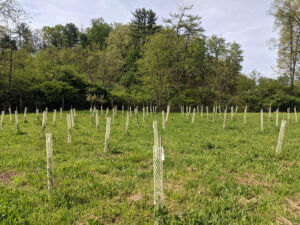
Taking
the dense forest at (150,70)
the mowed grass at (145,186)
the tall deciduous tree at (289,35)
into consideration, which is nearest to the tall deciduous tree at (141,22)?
the dense forest at (150,70)

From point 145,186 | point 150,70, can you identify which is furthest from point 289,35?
point 145,186

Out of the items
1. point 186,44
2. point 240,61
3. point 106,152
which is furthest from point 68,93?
point 240,61

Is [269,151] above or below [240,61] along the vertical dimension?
below

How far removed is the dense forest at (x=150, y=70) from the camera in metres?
29.9

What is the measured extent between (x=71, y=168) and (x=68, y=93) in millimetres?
30115

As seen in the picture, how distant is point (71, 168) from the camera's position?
5.99m

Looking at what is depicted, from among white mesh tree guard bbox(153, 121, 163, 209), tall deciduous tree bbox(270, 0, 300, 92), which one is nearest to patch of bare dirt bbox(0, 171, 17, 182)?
white mesh tree guard bbox(153, 121, 163, 209)

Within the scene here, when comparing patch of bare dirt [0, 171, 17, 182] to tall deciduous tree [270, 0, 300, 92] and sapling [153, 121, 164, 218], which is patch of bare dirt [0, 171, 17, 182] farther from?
tall deciduous tree [270, 0, 300, 92]

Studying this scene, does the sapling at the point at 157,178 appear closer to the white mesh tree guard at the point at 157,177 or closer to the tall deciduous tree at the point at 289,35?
the white mesh tree guard at the point at 157,177

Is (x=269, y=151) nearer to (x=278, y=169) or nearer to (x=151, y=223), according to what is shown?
(x=278, y=169)

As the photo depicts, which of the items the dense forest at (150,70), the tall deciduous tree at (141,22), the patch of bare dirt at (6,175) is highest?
the tall deciduous tree at (141,22)

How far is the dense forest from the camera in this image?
29.9 metres

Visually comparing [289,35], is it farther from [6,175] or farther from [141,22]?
[6,175]

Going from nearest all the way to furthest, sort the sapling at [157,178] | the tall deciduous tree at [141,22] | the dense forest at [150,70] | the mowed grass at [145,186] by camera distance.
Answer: the sapling at [157,178]
the mowed grass at [145,186]
the dense forest at [150,70]
the tall deciduous tree at [141,22]
